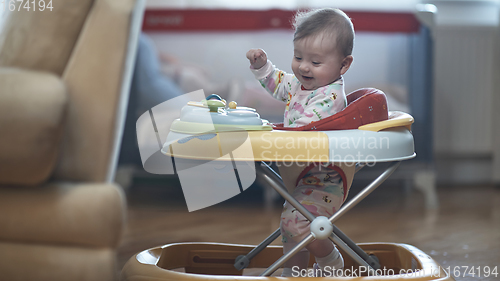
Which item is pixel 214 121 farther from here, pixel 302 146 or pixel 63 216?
pixel 63 216

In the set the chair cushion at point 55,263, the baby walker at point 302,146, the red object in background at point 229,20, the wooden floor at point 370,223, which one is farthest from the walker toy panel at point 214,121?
the red object in background at point 229,20

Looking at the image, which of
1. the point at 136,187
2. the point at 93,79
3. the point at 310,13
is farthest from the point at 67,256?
the point at 136,187

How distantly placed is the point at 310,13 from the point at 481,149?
1806 millimetres

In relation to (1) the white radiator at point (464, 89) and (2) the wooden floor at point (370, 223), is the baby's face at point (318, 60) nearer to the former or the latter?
(2) the wooden floor at point (370, 223)

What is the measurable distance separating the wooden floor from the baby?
Result: 37 centimetres

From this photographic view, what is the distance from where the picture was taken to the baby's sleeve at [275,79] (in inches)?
36.9

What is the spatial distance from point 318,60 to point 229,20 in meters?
1.19

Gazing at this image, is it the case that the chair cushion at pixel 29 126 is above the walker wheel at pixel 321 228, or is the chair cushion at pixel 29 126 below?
above

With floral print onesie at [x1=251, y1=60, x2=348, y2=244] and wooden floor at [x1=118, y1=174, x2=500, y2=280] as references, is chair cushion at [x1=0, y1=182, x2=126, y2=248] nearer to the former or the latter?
floral print onesie at [x1=251, y1=60, x2=348, y2=244]

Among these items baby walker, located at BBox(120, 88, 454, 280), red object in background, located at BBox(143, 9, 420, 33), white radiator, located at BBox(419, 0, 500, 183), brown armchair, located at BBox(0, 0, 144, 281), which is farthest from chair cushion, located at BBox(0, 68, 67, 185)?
white radiator, located at BBox(419, 0, 500, 183)

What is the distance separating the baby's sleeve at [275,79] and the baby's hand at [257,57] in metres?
0.01

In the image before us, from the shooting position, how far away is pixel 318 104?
828 millimetres

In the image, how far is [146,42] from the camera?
188 cm

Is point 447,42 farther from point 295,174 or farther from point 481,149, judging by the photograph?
point 295,174
